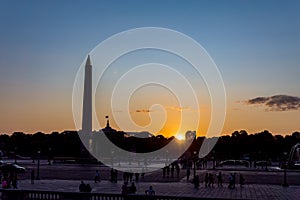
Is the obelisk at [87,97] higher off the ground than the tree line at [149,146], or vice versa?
the obelisk at [87,97]

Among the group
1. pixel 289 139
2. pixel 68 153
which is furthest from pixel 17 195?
pixel 289 139

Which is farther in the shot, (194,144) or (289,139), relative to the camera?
(194,144)

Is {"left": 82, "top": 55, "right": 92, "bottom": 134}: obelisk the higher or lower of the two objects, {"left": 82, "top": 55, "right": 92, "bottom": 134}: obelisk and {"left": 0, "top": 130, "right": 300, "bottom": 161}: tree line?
the higher

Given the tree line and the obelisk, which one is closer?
the obelisk

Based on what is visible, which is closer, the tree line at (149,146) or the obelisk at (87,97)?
the obelisk at (87,97)

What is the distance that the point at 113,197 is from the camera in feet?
83.4

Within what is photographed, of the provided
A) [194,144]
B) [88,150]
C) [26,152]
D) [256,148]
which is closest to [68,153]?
[88,150]

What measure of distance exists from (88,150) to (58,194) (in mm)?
90727

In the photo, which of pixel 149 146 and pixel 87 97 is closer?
pixel 87 97

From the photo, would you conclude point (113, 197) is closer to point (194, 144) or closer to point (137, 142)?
point (137, 142)

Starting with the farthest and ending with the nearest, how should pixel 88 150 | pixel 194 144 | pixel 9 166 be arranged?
pixel 194 144, pixel 88 150, pixel 9 166

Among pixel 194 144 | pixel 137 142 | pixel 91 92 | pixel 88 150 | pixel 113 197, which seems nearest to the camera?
pixel 113 197

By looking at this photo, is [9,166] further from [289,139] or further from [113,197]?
[289,139]

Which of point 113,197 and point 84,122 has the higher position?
point 84,122
